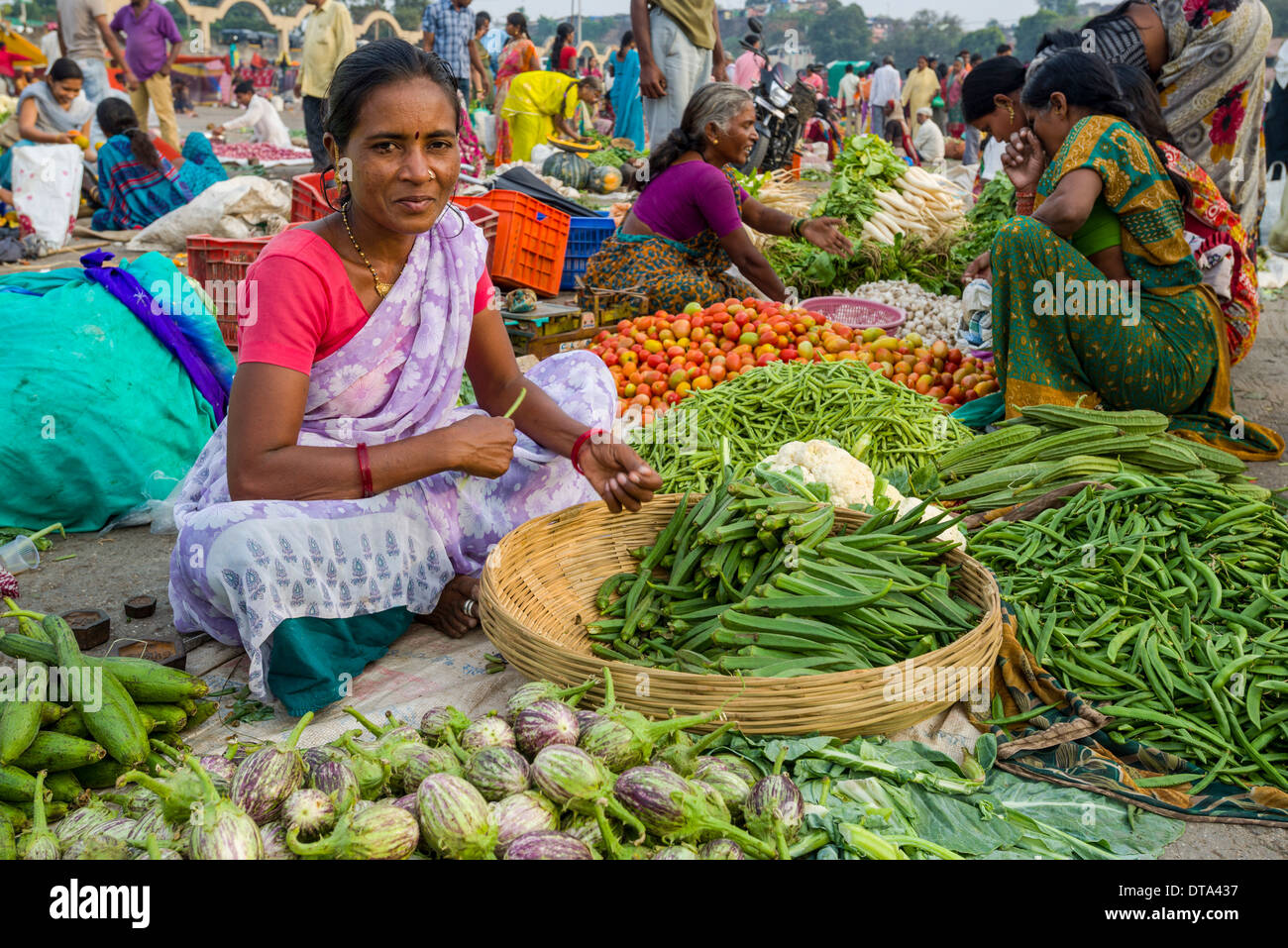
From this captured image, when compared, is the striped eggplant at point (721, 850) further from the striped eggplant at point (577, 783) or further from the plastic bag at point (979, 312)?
the plastic bag at point (979, 312)

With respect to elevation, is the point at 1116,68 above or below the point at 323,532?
above

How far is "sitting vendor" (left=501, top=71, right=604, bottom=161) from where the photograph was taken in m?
12.8

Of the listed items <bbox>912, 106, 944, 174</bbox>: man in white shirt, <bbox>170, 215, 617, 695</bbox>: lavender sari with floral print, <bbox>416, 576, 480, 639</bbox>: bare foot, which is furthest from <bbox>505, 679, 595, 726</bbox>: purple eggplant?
<bbox>912, 106, 944, 174</bbox>: man in white shirt

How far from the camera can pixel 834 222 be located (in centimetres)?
629

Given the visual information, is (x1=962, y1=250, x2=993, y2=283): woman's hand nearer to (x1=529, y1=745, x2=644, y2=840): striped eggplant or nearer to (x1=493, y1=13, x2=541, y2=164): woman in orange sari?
(x1=529, y1=745, x2=644, y2=840): striped eggplant

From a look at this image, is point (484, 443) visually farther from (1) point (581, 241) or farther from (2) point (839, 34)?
(2) point (839, 34)

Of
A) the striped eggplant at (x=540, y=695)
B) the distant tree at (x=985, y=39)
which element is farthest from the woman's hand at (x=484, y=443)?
the distant tree at (x=985, y=39)

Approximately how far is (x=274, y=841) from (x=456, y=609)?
129 centimetres

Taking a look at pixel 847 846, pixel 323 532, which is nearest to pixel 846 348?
pixel 323 532

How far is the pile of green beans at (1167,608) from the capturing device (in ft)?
7.54

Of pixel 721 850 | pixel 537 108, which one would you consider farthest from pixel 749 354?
pixel 537 108

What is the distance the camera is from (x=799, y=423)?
3910 millimetres

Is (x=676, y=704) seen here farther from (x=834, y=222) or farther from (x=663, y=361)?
(x=834, y=222)
